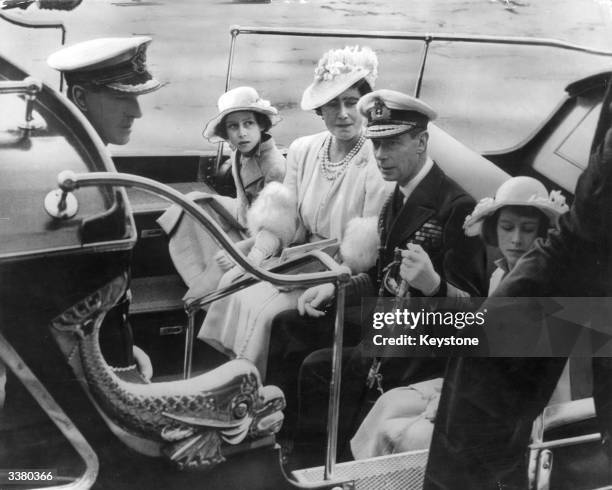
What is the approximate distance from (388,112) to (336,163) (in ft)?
0.77

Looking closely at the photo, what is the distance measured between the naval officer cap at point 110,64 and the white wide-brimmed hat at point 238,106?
20 cm

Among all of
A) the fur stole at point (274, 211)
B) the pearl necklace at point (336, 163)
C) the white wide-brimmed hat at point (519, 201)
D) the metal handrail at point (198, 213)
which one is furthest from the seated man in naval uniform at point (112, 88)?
the white wide-brimmed hat at point (519, 201)

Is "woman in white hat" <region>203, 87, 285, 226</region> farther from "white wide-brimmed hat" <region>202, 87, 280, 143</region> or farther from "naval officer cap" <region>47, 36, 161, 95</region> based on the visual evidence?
"naval officer cap" <region>47, 36, 161, 95</region>

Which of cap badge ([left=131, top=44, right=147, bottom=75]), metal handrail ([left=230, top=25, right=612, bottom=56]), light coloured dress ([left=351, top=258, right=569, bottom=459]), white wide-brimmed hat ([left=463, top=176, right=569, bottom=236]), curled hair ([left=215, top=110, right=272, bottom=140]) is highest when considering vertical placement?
metal handrail ([left=230, top=25, right=612, bottom=56])

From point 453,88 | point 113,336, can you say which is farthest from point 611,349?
point 113,336

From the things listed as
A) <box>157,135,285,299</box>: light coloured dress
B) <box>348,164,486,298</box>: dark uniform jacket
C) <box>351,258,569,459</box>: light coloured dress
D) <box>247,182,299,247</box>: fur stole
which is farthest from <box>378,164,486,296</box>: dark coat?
<box>157,135,285,299</box>: light coloured dress

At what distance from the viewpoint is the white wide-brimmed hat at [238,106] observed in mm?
2736

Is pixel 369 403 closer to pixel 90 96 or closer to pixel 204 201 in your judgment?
pixel 204 201

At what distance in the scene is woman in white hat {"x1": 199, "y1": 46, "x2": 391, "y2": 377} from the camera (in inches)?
110

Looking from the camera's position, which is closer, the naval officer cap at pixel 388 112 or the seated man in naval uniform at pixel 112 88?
the seated man in naval uniform at pixel 112 88

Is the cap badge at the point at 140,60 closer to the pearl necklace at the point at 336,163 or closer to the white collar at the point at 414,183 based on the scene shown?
the pearl necklace at the point at 336,163

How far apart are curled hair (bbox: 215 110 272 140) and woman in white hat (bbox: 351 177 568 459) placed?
77cm

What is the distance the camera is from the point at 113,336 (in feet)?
8.76

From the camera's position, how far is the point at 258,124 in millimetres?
2771
